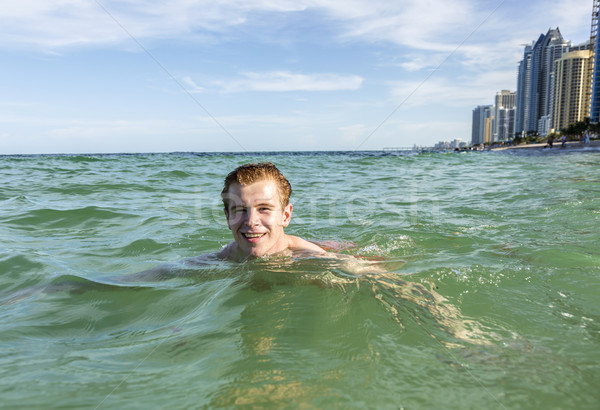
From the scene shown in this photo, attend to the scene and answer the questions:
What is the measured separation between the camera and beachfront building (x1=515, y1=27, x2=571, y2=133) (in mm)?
132363

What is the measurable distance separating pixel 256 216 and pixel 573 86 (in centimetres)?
13977

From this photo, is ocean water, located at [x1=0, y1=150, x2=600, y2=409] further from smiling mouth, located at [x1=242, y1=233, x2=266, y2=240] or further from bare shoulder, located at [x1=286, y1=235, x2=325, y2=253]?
bare shoulder, located at [x1=286, y1=235, x2=325, y2=253]

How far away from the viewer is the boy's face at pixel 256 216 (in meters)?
3.36

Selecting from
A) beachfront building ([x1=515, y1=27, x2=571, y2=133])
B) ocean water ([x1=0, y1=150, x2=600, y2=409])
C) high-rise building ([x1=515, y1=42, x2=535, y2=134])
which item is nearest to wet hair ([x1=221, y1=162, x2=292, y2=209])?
ocean water ([x1=0, y1=150, x2=600, y2=409])

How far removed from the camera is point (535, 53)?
14025 centimetres

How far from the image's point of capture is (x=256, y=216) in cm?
338

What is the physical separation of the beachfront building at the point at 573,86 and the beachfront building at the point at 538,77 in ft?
23.6

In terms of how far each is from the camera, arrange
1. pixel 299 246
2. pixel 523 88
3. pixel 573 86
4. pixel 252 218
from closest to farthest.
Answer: pixel 252 218 < pixel 299 246 < pixel 573 86 < pixel 523 88

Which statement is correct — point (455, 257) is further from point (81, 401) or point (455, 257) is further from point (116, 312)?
point (81, 401)

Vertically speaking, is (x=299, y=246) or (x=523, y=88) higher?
(x=523, y=88)

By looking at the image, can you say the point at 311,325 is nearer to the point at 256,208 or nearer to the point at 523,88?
the point at 256,208

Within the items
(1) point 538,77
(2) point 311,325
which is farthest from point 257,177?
(1) point 538,77

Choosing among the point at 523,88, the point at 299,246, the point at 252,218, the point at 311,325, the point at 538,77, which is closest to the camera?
the point at 311,325

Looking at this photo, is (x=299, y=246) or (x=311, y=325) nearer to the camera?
(x=311, y=325)
